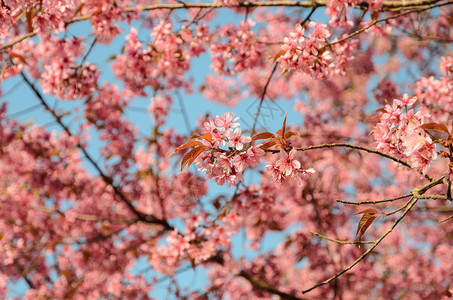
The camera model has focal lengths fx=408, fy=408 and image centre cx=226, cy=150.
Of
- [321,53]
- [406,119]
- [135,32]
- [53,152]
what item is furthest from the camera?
[53,152]

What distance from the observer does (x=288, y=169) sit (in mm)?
1903

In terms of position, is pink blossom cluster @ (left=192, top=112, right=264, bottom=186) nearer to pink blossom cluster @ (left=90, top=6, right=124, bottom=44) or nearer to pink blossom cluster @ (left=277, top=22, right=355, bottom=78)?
pink blossom cluster @ (left=277, top=22, right=355, bottom=78)

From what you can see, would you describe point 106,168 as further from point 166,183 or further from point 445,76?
point 445,76

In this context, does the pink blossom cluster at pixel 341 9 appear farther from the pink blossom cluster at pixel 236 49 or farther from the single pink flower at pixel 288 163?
the single pink flower at pixel 288 163

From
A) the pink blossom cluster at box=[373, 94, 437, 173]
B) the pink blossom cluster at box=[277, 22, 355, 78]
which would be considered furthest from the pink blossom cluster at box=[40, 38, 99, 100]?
the pink blossom cluster at box=[373, 94, 437, 173]

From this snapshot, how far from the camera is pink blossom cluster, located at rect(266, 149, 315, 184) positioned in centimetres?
188

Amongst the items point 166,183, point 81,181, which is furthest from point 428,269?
point 81,181

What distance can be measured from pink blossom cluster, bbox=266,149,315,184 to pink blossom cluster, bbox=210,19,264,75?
2.00m

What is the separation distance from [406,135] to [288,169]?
577 mm

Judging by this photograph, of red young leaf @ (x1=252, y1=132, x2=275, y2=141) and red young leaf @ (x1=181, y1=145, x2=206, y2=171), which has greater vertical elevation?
red young leaf @ (x1=252, y1=132, x2=275, y2=141)

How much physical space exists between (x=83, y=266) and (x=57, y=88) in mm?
3952

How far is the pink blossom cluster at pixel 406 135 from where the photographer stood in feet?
5.84

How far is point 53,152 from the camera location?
5859 millimetres

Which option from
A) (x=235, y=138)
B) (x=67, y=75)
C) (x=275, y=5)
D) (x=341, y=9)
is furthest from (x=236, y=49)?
(x=235, y=138)
